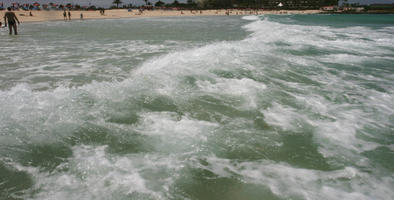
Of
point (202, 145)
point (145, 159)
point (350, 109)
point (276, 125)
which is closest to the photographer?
point (145, 159)

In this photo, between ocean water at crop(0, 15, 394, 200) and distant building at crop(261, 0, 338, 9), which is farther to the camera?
distant building at crop(261, 0, 338, 9)

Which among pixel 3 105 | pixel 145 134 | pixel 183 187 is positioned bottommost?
pixel 183 187

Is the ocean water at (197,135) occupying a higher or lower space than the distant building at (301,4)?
lower

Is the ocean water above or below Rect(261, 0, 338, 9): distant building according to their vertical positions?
below

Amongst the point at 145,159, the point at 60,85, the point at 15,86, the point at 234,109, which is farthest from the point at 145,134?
the point at 15,86

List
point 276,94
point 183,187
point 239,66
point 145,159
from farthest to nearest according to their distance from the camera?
point 239,66 → point 276,94 → point 145,159 → point 183,187

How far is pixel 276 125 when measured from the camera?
3.69 m

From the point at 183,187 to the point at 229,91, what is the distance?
3.02 metres

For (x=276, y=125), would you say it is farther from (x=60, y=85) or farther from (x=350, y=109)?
(x=60, y=85)

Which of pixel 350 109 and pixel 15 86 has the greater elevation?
pixel 15 86

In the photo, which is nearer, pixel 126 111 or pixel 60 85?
pixel 126 111

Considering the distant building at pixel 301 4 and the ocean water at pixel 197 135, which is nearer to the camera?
the ocean water at pixel 197 135

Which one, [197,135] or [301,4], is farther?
[301,4]

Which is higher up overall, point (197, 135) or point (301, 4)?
point (301, 4)
